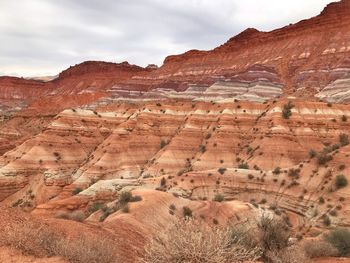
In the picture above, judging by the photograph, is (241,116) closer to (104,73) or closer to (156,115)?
(156,115)

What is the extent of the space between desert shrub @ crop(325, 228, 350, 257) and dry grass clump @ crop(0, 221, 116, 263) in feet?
44.3

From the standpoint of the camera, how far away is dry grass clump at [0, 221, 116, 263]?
11.5 m

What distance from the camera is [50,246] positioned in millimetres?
11961

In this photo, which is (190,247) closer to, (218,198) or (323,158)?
(218,198)

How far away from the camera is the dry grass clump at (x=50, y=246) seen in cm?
1146

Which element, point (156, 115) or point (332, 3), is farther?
point (332, 3)

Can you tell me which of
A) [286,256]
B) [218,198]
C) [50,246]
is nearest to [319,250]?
[286,256]

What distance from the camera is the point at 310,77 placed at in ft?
255

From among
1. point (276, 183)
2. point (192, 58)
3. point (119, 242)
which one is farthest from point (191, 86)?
point (119, 242)

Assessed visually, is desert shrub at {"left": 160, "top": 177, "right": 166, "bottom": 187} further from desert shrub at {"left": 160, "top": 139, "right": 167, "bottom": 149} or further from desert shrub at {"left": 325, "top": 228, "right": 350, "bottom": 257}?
desert shrub at {"left": 160, "top": 139, "right": 167, "bottom": 149}

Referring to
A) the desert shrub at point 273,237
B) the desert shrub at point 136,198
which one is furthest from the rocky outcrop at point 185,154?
the desert shrub at point 273,237

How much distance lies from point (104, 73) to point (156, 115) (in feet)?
232

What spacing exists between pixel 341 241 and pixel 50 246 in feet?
51.6

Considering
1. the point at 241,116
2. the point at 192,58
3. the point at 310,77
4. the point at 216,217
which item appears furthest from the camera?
the point at 192,58
